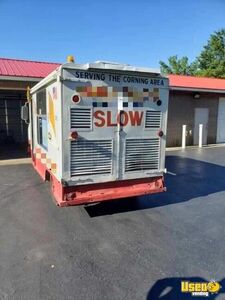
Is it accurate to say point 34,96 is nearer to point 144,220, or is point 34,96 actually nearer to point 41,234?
point 41,234

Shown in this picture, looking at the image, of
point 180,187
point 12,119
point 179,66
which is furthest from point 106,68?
point 179,66

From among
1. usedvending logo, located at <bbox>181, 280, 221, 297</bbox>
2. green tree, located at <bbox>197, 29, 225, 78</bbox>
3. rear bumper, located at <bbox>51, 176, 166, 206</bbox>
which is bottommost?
usedvending logo, located at <bbox>181, 280, 221, 297</bbox>

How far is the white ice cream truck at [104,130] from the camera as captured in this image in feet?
14.2

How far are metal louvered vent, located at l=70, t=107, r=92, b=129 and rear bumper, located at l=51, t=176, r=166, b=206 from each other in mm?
1060

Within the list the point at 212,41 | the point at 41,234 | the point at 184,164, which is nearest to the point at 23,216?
the point at 41,234

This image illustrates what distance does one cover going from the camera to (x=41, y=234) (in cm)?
430

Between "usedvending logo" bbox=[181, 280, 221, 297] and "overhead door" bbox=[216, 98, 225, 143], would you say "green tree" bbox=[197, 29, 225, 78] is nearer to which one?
"overhead door" bbox=[216, 98, 225, 143]

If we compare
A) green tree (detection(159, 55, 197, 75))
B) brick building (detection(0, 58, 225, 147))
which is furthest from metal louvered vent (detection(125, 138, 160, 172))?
green tree (detection(159, 55, 197, 75))

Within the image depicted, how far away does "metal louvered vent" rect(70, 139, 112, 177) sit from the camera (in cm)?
448

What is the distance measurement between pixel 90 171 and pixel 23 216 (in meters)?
1.65

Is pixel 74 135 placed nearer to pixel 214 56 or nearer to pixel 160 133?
pixel 160 133

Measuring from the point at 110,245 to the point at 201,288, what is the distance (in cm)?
142

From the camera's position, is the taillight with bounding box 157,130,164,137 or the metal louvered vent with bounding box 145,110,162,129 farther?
the taillight with bounding box 157,130,164,137

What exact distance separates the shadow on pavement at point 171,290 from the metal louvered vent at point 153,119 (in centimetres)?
272
